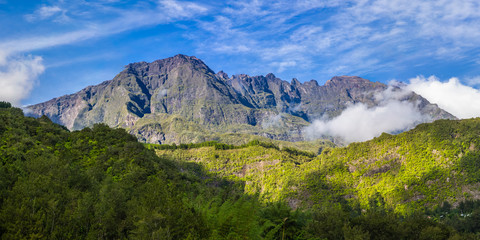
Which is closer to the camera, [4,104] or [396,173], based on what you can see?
[4,104]

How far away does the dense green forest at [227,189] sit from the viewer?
79.3 feet

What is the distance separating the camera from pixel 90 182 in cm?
3834

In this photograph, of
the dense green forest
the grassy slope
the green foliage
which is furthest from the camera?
the grassy slope

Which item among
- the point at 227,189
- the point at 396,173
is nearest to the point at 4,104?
the point at 227,189

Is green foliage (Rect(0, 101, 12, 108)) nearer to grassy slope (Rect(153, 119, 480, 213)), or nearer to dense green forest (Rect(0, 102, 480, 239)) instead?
dense green forest (Rect(0, 102, 480, 239))

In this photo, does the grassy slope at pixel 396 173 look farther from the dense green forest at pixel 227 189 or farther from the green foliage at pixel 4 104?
the green foliage at pixel 4 104

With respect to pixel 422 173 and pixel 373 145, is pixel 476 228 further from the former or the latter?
pixel 373 145

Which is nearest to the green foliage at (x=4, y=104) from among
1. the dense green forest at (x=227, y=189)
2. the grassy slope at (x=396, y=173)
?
the dense green forest at (x=227, y=189)

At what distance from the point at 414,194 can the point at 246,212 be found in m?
107

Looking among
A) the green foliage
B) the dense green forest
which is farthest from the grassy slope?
the green foliage

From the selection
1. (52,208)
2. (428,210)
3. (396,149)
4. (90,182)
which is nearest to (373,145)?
(396,149)

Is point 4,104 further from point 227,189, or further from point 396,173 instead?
point 396,173

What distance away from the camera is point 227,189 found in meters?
78.5

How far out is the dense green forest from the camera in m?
24.2
